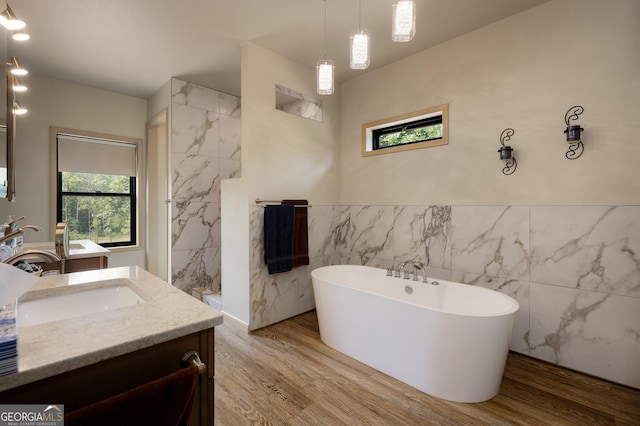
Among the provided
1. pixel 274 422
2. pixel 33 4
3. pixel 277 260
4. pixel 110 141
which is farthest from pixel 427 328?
pixel 110 141

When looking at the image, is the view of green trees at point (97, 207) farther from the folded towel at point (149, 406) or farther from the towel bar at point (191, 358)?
the folded towel at point (149, 406)

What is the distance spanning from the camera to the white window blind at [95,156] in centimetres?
354

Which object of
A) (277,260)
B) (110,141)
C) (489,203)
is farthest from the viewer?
(110,141)

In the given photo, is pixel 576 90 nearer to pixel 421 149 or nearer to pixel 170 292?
pixel 421 149

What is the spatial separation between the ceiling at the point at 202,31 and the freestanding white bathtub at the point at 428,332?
89.6 inches

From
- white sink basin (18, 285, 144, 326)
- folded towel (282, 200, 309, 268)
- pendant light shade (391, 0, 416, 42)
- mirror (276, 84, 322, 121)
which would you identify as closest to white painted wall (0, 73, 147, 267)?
mirror (276, 84, 322, 121)

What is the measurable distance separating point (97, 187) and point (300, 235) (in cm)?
289

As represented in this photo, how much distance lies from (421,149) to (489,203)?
84cm

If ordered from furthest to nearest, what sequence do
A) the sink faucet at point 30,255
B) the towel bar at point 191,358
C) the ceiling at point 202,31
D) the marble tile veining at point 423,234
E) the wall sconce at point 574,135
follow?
the marble tile veining at point 423,234, the ceiling at point 202,31, the wall sconce at point 574,135, the sink faucet at point 30,255, the towel bar at point 191,358

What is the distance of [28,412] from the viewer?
0.65m

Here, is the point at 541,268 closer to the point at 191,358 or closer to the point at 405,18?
the point at 405,18

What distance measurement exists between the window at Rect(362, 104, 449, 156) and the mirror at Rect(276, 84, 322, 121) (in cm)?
62

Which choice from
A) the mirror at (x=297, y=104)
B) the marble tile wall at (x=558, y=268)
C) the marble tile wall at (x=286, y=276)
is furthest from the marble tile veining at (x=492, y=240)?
the mirror at (x=297, y=104)

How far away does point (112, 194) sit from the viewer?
393 centimetres
